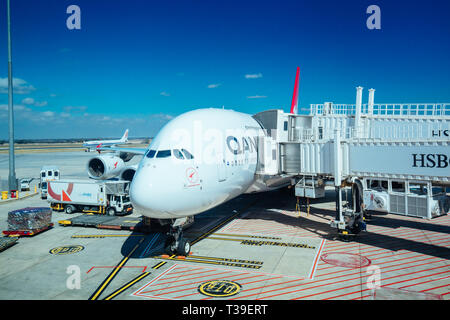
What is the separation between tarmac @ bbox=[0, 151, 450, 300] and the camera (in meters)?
10.9

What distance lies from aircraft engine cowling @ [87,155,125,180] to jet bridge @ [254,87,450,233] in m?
12.3

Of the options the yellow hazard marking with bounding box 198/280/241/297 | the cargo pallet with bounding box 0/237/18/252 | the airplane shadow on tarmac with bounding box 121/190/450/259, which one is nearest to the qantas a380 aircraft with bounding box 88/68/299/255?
the airplane shadow on tarmac with bounding box 121/190/450/259

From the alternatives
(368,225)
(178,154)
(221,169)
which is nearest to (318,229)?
(368,225)

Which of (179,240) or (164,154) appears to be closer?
(164,154)

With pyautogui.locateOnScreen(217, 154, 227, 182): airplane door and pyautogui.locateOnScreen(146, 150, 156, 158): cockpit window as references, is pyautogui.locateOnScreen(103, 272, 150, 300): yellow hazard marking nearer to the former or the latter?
pyautogui.locateOnScreen(146, 150, 156, 158): cockpit window

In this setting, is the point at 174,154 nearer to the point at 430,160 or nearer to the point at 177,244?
the point at 177,244

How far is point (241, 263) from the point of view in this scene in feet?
44.2

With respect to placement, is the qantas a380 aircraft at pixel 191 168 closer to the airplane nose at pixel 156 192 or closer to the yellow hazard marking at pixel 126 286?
the airplane nose at pixel 156 192

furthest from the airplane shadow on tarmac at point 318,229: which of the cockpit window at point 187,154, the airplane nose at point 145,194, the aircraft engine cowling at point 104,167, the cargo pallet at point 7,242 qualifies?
the aircraft engine cowling at point 104,167

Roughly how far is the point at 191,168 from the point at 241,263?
447 cm

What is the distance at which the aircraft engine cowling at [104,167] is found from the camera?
25906mm

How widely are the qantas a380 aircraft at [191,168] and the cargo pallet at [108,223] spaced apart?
4.84 m

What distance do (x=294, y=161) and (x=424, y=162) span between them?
6.15m

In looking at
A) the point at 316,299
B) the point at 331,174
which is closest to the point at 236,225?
the point at 331,174
